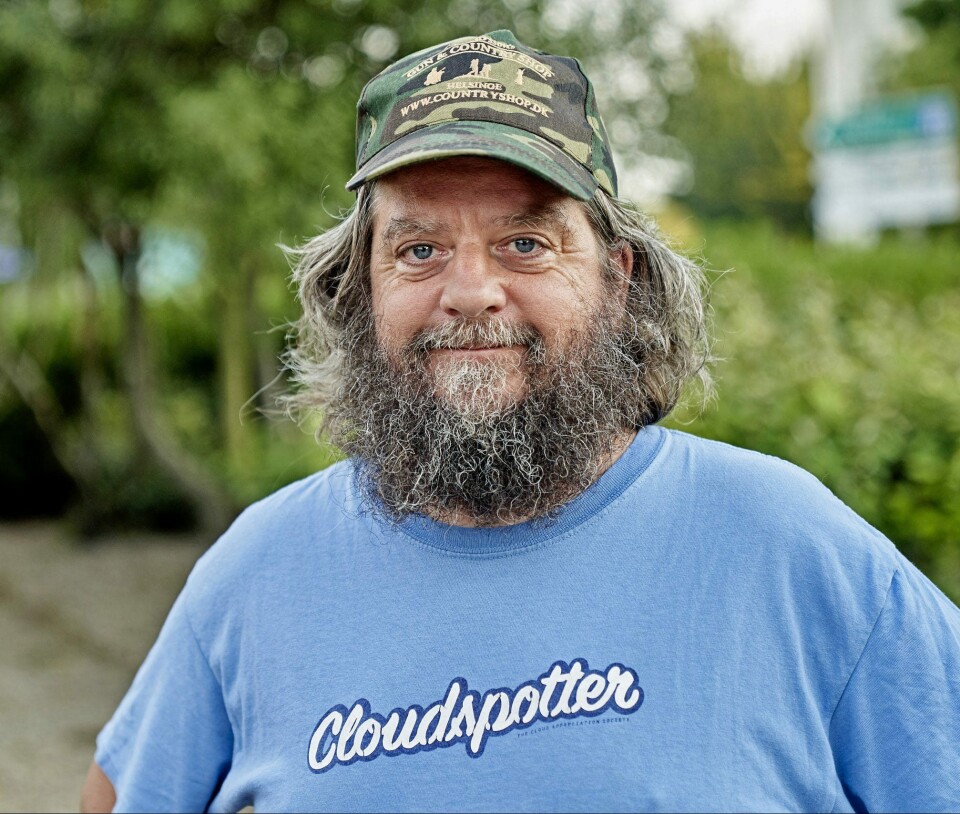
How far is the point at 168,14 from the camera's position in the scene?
6.16m

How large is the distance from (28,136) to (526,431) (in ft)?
20.9

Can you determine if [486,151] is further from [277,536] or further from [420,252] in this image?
[277,536]

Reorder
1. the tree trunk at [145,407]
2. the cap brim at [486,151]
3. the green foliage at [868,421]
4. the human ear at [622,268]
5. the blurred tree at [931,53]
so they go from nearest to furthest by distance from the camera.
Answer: the cap brim at [486,151]
the human ear at [622,268]
the green foliage at [868,421]
the tree trunk at [145,407]
the blurred tree at [931,53]

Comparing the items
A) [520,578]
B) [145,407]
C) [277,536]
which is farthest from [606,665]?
[145,407]

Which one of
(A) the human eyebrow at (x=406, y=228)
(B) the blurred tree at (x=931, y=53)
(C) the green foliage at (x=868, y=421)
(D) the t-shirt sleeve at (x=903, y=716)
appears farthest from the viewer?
(B) the blurred tree at (x=931, y=53)

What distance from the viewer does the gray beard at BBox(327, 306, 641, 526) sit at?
1.80 meters

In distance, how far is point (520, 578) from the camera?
1701 millimetres

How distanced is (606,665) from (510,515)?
0.30 meters

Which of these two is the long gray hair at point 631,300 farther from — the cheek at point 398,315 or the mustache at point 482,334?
the mustache at point 482,334

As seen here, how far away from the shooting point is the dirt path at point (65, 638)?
5258 mm

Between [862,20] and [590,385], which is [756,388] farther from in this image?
[862,20]

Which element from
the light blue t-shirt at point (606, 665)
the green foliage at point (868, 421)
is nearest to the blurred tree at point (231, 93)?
the green foliage at point (868, 421)

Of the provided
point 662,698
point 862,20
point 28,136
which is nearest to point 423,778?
point 662,698

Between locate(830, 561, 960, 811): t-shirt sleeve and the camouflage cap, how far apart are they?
0.79 meters
